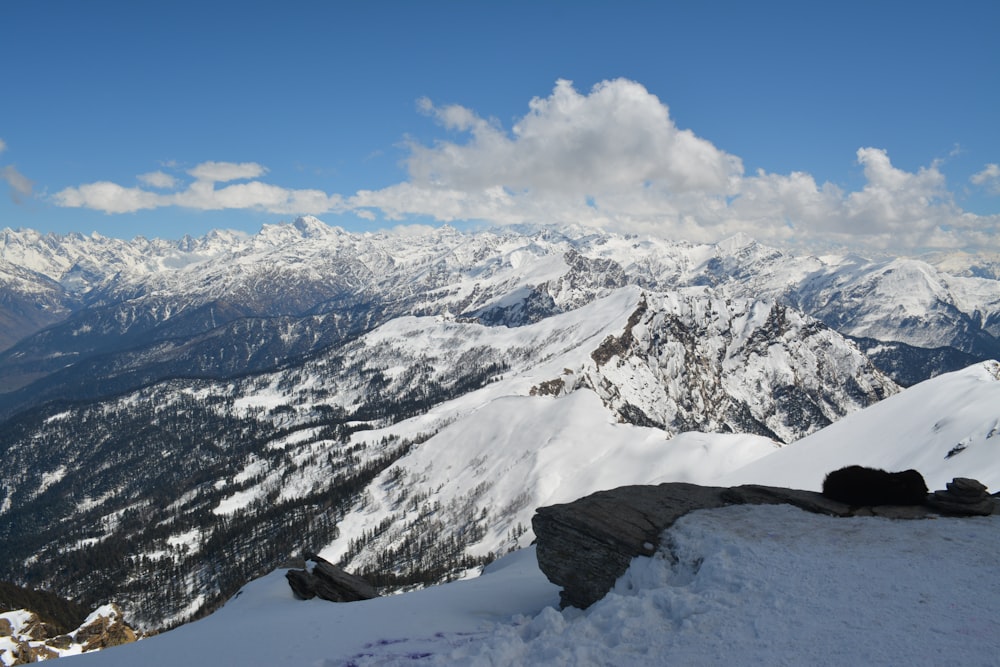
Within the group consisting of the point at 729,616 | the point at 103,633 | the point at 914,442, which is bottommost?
the point at 103,633

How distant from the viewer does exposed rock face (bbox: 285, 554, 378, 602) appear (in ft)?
87.0

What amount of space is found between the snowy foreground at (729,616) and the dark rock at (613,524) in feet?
2.20

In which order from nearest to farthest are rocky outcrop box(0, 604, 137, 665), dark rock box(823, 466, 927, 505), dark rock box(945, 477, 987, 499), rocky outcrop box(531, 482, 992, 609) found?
rocky outcrop box(531, 482, 992, 609) < dark rock box(945, 477, 987, 499) < dark rock box(823, 466, 927, 505) < rocky outcrop box(0, 604, 137, 665)

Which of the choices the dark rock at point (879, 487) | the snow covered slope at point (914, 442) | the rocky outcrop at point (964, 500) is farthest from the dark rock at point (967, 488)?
the snow covered slope at point (914, 442)

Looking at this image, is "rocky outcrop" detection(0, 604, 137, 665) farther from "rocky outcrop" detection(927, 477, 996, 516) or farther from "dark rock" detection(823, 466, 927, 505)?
"rocky outcrop" detection(927, 477, 996, 516)

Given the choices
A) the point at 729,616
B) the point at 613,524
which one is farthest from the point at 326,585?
the point at 729,616

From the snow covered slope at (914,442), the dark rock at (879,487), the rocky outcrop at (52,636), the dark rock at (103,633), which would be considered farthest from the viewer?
the dark rock at (103,633)

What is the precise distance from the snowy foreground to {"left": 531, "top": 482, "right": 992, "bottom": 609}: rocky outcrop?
0.63 m

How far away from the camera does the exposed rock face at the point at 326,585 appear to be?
2653cm

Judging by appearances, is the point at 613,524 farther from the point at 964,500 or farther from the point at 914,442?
the point at 914,442

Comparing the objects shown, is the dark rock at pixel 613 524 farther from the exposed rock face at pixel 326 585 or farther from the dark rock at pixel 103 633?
the dark rock at pixel 103 633

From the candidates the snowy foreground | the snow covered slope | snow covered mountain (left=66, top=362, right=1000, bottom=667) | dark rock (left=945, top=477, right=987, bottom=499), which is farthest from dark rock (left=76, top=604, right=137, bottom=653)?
dark rock (left=945, top=477, right=987, bottom=499)

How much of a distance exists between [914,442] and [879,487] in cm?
7632

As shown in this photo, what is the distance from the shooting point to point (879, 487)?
67.7ft
